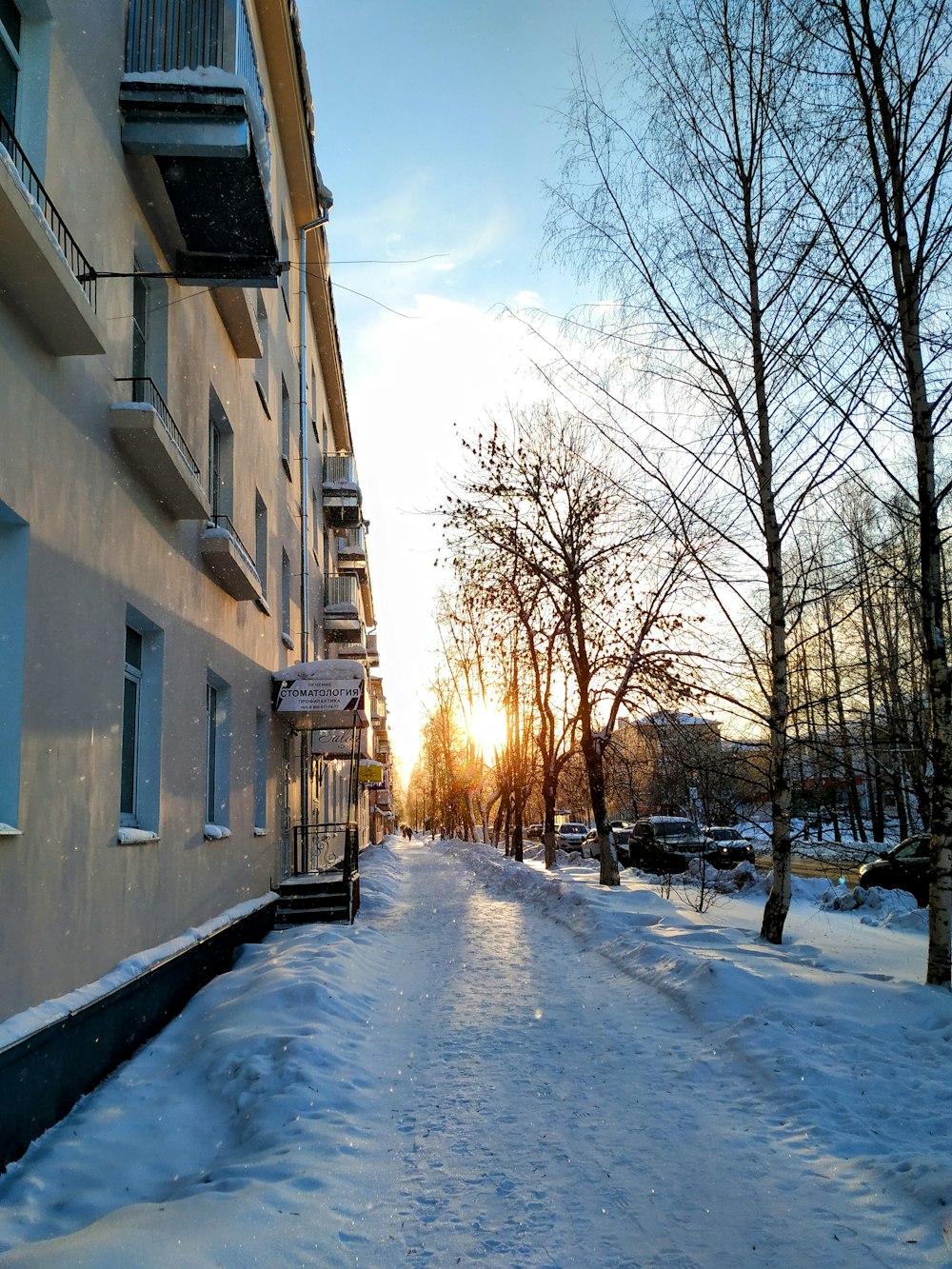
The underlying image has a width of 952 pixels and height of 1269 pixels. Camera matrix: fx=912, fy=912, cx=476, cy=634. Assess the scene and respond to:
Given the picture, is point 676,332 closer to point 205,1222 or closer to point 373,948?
point 373,948

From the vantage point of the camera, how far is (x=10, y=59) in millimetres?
4910

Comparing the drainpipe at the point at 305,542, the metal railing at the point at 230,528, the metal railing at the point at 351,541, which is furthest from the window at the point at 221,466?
the metal railing at the point at 351,541

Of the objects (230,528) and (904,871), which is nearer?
(230,528)

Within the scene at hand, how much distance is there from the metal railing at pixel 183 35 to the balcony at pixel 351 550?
20227 millimetres

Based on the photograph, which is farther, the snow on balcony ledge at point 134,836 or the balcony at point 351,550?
the balcony at point 351,550

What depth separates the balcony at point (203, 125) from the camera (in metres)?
6.49

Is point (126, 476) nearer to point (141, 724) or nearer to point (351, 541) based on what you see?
point (141, 724)

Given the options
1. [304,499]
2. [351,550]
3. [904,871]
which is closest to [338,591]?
[351,550]

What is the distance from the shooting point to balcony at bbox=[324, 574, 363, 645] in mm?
22781

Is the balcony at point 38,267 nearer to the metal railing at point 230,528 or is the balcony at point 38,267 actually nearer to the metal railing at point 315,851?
the metal railing at point 230,528

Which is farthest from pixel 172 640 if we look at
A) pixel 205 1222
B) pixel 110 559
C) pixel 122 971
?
pixel 205 1222

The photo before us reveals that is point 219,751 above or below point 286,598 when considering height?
below

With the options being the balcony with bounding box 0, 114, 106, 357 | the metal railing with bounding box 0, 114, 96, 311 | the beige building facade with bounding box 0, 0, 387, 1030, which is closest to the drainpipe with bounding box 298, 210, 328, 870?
the beige building facade with bounding box 0, 0, 387, 1030

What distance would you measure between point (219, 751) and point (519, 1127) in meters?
6.54
